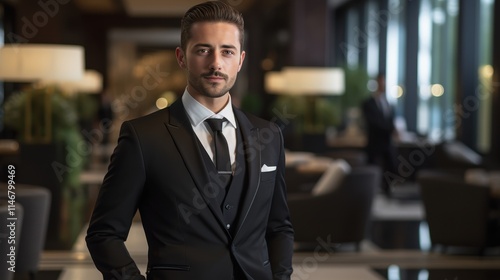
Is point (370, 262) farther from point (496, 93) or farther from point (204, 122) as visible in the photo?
point (204, 122)

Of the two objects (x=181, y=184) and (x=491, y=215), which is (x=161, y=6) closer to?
(x=491, y=215)

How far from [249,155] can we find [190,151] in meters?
0.15

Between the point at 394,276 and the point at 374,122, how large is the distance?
21.1 feet

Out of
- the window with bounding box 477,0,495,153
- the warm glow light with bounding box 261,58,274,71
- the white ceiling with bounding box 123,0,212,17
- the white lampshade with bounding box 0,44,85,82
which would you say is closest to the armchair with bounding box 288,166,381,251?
the white lampshade with bounding box 0,44,85,82

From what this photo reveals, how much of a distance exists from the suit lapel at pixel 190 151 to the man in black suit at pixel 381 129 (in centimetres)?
1066

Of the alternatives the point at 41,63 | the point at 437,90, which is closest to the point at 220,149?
the point at 41,63

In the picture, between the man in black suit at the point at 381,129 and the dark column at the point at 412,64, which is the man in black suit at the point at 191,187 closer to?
the man in black suit at the point at 381,129

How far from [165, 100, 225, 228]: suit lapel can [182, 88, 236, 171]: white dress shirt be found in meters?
0.02

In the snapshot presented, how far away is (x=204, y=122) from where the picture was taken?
2143 mm

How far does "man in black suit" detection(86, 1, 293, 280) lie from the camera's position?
6.73ft

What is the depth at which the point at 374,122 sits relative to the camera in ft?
41.9

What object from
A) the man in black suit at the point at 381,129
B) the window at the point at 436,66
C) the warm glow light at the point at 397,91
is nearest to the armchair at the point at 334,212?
the man in black suit at the point at 381,129

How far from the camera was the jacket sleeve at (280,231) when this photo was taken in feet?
7.38

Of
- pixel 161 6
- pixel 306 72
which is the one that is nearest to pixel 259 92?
pixel 161 6
